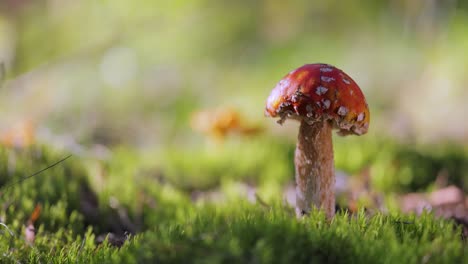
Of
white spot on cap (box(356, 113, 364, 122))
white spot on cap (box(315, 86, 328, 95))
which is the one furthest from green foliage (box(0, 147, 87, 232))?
white spot on cap (box(356, 113, 364, 122))

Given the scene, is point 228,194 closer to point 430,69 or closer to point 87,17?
point 430,69

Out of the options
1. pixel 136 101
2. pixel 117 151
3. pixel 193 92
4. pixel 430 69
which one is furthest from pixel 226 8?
pixel 117 151

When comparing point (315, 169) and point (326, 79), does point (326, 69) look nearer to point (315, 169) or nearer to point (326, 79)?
→ point (326, 79)

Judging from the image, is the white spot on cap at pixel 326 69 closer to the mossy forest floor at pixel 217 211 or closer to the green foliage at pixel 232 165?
the mossy forest floor at pixel 217 211

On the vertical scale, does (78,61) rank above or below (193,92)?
above

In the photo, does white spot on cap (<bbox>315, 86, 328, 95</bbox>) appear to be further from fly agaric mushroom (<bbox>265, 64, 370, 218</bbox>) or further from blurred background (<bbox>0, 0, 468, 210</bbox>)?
blurred background (<bbox>0, 0, 468, 210</bbox>)
